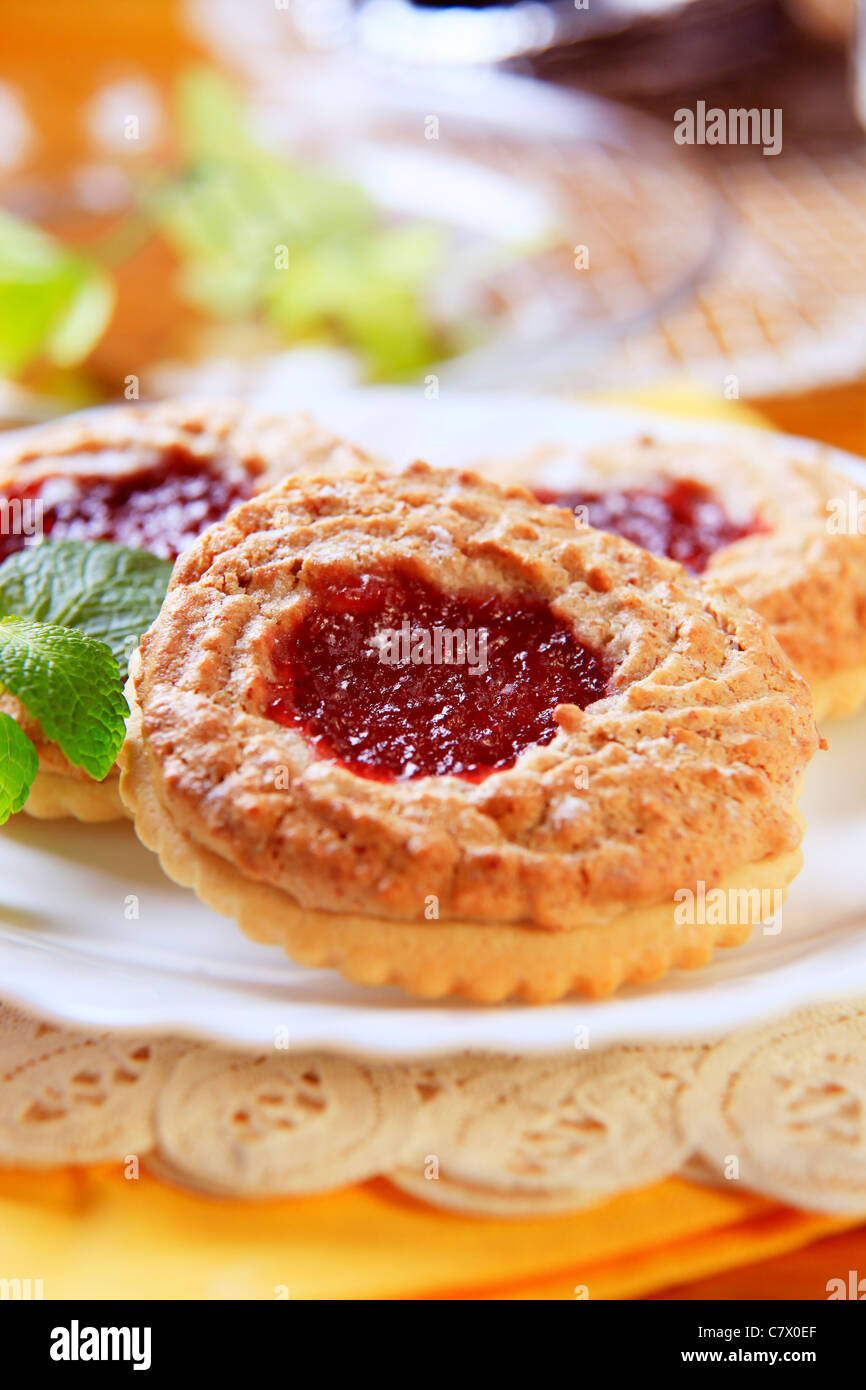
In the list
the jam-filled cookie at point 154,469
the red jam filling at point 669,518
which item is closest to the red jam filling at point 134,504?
the jam-filled cookie at point 154,469

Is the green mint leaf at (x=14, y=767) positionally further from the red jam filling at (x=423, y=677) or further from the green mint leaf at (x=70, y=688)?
the red jam filling at (x=423, y=677)

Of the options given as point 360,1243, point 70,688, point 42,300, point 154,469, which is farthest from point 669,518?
point 42,300

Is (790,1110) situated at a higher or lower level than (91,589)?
lower

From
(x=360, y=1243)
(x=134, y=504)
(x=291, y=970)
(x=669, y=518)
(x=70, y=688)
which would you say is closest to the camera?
(x=360, y=1243)

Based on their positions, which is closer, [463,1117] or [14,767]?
[463,1117]

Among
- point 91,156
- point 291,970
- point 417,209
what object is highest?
point 91,156

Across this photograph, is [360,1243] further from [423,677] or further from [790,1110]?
[423,677]

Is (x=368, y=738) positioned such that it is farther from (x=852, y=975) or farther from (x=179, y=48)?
(x=179, y=48)

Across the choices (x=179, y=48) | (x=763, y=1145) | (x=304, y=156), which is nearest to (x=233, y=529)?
(x=763, y=1145)
